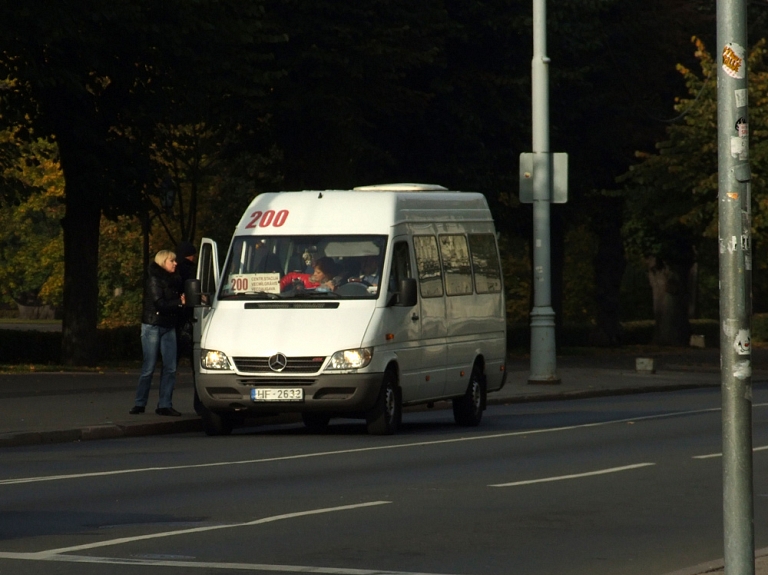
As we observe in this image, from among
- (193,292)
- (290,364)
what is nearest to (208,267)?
(193,292)

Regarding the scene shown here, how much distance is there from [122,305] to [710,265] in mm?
23516

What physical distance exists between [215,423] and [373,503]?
654cm

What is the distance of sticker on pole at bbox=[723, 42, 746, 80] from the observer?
7.27 m

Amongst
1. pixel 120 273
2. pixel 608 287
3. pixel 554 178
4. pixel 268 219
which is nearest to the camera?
pixel 268 219

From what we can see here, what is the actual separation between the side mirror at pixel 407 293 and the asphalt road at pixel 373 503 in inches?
55.3

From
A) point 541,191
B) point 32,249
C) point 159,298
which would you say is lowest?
point 159,298

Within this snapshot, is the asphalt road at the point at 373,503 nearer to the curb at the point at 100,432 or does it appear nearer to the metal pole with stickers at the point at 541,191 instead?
the curb at the point at 100,432

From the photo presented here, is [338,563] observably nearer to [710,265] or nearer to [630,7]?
[630,7]

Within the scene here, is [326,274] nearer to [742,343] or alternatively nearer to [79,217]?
[742,343]

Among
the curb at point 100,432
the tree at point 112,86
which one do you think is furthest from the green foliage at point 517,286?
the curb at point 100,432

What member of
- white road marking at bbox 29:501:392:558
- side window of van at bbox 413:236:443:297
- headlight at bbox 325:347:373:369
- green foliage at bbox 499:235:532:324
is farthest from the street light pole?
green foliage at bbox 499:235:532:324

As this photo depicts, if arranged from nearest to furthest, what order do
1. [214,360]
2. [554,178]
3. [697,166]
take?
[214,360], [554,178], [697,166]

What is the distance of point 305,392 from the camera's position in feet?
57.5

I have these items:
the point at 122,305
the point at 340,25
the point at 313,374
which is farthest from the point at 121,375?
the point at 122,305
